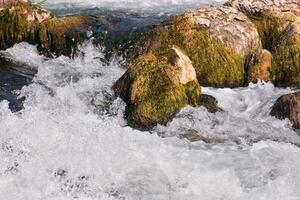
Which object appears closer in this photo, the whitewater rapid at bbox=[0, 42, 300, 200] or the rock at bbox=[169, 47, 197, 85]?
the whitewater rapid at bbox=[0, 42, 300, 200]

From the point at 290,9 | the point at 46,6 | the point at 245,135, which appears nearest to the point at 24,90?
the point at 245,135

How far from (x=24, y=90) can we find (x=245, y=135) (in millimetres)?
4062

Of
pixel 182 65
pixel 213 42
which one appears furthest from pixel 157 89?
pixel 213 42

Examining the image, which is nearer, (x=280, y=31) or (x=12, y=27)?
(x=280, y=31)

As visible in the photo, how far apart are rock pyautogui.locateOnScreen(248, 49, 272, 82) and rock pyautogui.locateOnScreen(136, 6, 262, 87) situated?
5.9 inches

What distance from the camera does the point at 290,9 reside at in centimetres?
1214

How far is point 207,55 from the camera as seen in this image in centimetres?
1095

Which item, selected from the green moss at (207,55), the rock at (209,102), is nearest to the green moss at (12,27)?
the green moss at (207,55)

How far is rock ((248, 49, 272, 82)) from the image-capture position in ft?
36.6

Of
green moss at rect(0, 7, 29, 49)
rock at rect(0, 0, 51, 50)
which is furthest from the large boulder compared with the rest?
green moss at rect(0, 7, 29, 49)

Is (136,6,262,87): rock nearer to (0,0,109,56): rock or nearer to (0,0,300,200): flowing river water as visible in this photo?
(0,0,300,200): flowing river water

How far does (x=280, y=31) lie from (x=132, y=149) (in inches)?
220

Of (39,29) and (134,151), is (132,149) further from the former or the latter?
(39,29)

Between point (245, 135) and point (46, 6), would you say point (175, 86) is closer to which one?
point (245, 135)
